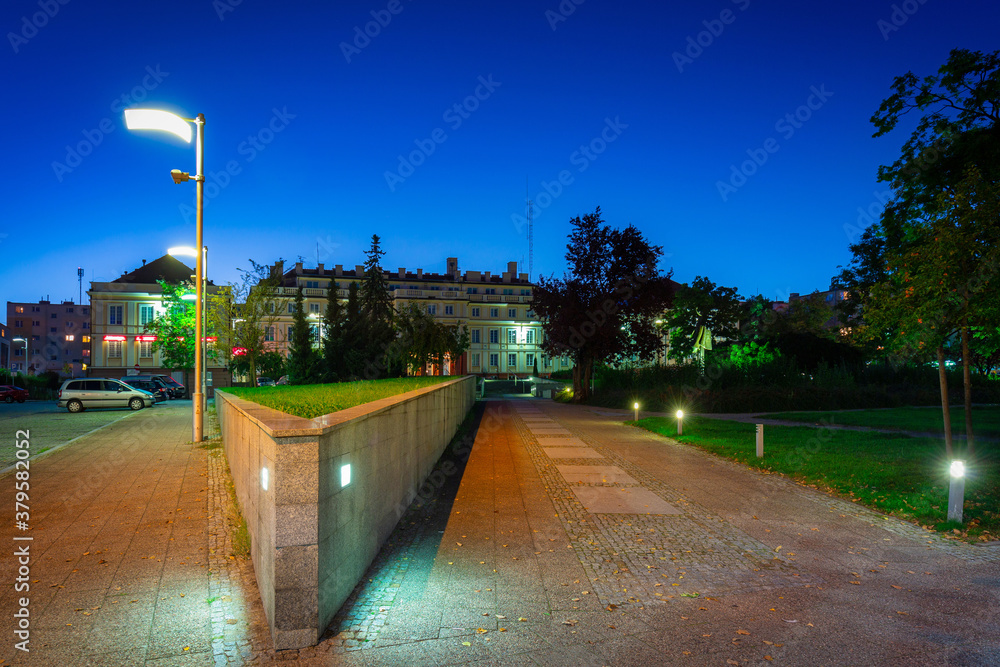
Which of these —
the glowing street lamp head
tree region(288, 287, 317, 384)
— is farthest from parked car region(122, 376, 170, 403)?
the glowing street lamp head

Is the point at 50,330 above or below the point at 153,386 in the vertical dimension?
above

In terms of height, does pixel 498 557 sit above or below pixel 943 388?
below

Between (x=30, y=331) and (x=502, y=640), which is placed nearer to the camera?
(x=502, y=640)

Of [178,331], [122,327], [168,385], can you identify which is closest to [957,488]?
[168,385]

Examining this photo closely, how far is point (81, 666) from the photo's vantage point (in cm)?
413

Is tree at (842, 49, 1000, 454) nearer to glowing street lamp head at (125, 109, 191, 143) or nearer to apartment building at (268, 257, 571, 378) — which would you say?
glowing street lamp head at (125, 109, 191, 143)

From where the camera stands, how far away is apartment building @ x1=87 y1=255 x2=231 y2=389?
67625mm

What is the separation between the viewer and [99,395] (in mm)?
30312

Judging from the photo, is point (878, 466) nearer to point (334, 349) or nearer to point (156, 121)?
point (156, 121)

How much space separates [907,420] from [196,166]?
23910 millimetres

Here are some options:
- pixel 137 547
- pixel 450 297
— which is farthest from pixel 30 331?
pixel 137 547

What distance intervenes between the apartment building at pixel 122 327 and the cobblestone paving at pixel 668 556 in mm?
71287

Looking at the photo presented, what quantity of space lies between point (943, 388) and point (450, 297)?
82.7 m

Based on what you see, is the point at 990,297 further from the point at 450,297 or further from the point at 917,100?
the point at 450,297
